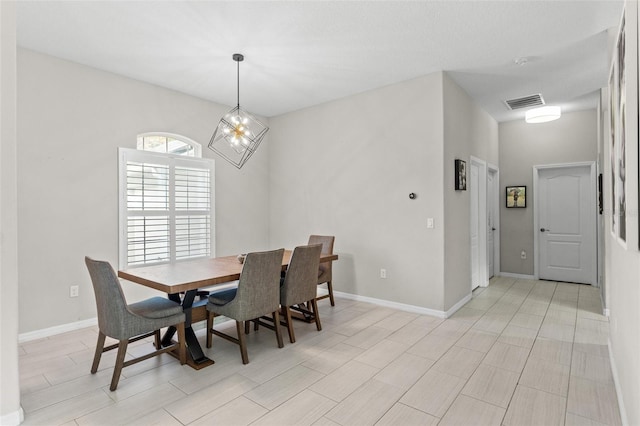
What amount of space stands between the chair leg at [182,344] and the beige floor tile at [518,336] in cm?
290

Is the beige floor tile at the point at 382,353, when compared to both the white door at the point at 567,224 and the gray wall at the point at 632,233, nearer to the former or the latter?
the gray wall at the point at 632,233

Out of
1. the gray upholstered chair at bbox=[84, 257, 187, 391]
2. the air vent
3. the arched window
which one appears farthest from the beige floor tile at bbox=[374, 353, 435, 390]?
the air vent

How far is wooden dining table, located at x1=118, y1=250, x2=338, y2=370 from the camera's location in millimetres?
2623

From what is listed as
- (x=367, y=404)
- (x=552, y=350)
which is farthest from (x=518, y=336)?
(x=367, y=404)

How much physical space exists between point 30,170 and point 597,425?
4.98 m

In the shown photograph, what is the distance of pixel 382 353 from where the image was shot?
304cm

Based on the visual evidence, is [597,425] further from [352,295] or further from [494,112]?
[494,112]

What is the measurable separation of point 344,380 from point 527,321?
2.52m

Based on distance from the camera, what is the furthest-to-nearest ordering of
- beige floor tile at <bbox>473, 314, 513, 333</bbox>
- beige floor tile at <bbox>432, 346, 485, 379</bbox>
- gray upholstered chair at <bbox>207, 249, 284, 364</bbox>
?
beige floor tile at <bbox>473, 314, 513, 333</bbox> < gray upholstered chair at <bbox>207, 249, 284, 364</bbox> < beige floor tile at <bbox>432, 346, 485, 379</bbox>

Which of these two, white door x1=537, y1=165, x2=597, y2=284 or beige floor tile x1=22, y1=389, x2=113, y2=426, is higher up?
white door x1=537, y1=165, x2=597, y2=284

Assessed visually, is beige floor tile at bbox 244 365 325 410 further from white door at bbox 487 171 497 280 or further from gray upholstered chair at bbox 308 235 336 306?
white door at bbox 487 171 497 280

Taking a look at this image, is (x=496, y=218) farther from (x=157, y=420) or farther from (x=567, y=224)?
(x=157, y=420)

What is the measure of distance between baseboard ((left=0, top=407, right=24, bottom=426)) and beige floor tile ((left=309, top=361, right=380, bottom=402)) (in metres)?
1.78

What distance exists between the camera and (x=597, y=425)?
2.02 meters
